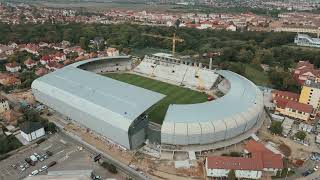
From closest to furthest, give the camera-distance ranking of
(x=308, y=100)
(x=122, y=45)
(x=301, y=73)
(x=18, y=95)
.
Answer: (x=308, y=100), (x=18, y=95), (x=301, y=73), (x=122, y=45)

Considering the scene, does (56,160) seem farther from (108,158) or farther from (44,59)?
(44,59)

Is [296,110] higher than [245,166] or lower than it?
higher

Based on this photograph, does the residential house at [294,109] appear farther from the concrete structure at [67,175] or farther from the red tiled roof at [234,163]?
the concrete structure at [67,175]

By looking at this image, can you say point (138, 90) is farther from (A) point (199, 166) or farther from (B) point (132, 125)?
(A) point (199, 166)

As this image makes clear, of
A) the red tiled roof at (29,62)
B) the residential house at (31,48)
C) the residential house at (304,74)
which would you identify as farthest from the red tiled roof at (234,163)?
the residential house at (31,48)

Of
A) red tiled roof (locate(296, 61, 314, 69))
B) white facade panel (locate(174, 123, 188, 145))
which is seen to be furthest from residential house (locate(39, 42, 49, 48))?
red tiled roof (locate(296, 61, 314, 69))

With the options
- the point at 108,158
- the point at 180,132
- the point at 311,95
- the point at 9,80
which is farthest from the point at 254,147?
the point at 9,80

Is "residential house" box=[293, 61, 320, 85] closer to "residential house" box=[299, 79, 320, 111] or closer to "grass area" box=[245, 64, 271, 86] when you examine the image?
"grass area" box=[245, 64, 271, 86]

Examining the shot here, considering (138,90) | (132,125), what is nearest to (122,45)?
(138,90)
